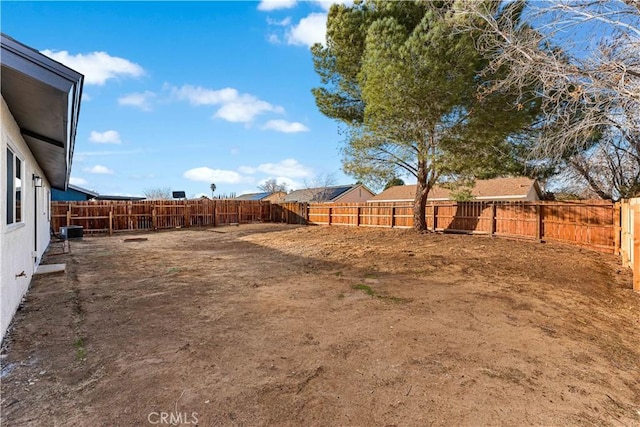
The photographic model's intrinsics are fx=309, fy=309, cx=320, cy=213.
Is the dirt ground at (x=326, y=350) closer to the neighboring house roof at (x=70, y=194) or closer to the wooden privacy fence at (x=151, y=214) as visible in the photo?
the wooden privacy fence at (x=151, y=214)

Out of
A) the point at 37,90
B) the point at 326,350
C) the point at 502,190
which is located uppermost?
the point at 502,190

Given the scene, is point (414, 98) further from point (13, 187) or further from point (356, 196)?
point (356, 196)

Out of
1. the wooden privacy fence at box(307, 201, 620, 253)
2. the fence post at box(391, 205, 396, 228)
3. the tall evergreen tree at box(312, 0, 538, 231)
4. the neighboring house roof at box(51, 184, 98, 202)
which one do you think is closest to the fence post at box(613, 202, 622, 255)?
the wooden privacy fence at box(307, 201, 620, 253)

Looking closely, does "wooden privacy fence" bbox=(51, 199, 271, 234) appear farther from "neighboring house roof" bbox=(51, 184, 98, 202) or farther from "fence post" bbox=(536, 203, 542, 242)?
"fence post" bbox=(536, 203, 542, 242)

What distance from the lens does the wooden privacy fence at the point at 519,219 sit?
904 cm

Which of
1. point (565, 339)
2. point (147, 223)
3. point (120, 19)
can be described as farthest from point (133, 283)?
point (147, 223)

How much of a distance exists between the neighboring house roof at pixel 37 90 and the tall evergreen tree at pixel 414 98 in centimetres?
703

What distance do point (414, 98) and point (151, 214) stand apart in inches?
640

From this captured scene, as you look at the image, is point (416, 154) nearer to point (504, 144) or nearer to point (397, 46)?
point (504, 144)

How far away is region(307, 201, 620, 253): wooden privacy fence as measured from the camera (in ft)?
29.7

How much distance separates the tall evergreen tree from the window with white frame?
805 centimetres

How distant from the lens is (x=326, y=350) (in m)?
3.00

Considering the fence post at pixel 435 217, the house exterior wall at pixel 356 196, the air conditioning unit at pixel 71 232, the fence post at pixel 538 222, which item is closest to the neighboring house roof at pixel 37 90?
the air conditioning unit at pixel 71 232

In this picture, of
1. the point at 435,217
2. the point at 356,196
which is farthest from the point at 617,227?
the point at 356,196
